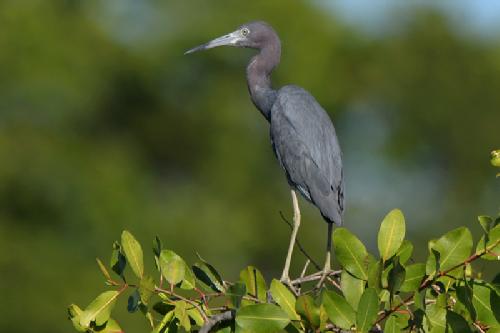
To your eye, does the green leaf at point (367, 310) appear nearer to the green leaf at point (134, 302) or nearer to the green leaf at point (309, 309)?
the green leaf at point (309, 309)

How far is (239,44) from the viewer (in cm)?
652

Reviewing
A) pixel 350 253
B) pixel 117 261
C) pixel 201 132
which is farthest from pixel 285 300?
pixel 201 132

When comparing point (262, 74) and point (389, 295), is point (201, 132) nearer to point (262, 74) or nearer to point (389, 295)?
point (262, 74)

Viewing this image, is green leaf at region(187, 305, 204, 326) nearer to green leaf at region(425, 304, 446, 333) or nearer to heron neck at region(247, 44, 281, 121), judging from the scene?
green leaf at region(425, 304, 446, 333)

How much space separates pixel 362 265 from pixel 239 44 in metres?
3.28

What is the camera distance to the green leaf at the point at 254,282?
369 centimetres

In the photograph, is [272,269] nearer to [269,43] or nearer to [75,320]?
[269,43]

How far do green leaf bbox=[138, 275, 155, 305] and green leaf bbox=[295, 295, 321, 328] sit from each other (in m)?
0.42

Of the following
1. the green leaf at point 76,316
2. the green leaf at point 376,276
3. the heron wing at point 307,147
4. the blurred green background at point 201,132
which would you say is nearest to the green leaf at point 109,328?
the green leaf at point 76,316

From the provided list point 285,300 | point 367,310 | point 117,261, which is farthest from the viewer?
point 117,261

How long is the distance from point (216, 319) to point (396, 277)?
56 centimetres

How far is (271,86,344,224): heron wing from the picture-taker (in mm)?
5484

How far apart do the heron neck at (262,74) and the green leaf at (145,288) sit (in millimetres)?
2707

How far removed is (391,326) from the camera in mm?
3203
